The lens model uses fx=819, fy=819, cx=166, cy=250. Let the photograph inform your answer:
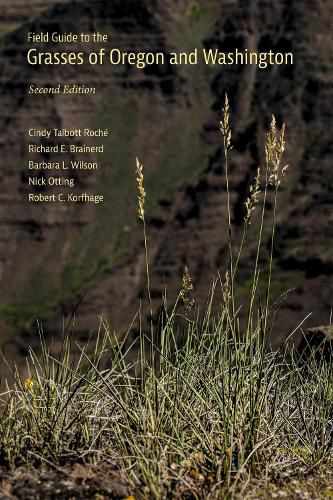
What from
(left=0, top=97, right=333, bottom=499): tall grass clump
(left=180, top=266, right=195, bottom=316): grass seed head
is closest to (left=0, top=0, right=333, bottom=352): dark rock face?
(left=0, top=97, right=333, bottom=499): tall grass clump

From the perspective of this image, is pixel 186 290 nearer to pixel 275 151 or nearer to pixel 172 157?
pixel 275 151

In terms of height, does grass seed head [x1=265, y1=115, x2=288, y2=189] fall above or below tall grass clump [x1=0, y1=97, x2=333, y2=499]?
above

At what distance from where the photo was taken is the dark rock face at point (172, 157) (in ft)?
294

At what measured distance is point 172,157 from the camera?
10338 centimetres

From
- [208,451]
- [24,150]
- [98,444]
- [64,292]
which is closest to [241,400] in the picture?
[208,451]

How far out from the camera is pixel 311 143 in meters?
96.4

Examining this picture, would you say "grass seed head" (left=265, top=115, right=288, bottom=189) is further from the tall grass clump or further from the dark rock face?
the dark rock face

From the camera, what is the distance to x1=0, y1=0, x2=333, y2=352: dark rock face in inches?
3529

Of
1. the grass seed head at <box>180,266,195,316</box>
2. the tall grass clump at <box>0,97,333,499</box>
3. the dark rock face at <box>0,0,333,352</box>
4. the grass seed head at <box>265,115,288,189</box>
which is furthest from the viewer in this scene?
the dark rock face at <box>0,0,333,352</box>

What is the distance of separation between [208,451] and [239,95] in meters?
105

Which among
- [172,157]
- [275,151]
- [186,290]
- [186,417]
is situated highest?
[172,157]

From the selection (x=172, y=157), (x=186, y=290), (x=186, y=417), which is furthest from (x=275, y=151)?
(x=172, y=157)

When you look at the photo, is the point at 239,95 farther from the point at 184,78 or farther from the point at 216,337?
the point at 216,337

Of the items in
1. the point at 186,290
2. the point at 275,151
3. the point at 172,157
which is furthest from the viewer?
the point at 172,157
